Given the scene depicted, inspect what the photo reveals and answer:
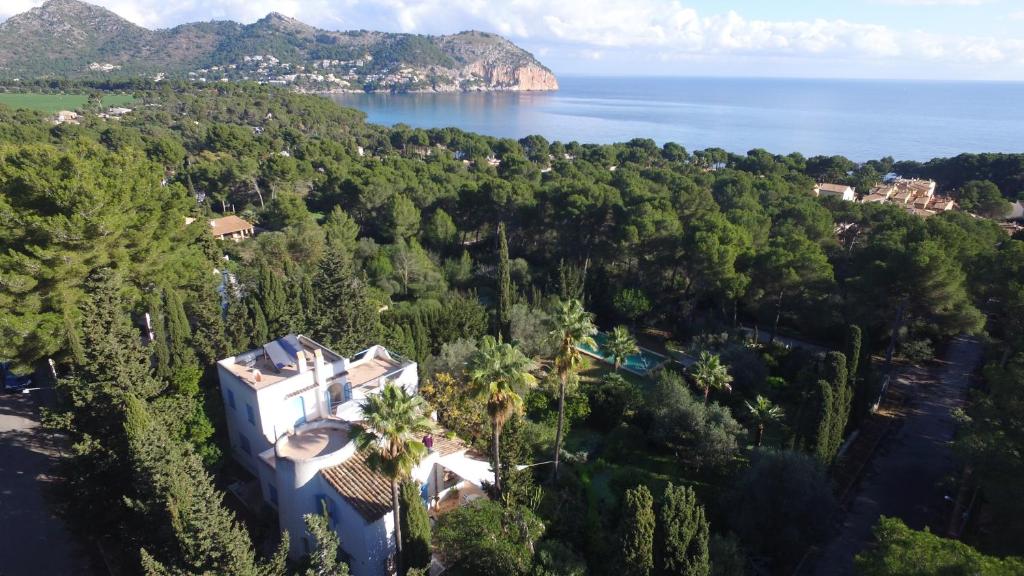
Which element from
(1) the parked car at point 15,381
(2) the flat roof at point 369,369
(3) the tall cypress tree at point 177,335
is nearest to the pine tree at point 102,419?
(3) the tall cypress tree at point 177,335

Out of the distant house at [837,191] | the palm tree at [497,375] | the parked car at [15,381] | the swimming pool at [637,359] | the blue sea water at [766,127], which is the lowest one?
the swimming pool at [637,359]

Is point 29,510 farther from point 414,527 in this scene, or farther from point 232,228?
point 232,228

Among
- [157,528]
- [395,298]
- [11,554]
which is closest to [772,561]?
[157,528]

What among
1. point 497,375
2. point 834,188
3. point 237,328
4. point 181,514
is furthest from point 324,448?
point 834,188

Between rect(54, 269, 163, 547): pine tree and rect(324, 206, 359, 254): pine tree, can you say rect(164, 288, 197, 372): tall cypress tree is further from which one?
rect(324, 206, 359, 254): pine tree

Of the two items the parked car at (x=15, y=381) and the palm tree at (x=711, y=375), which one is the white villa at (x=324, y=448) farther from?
the parked car at (x=15, y=381)

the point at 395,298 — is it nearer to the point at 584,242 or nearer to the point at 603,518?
the point at 584,242
